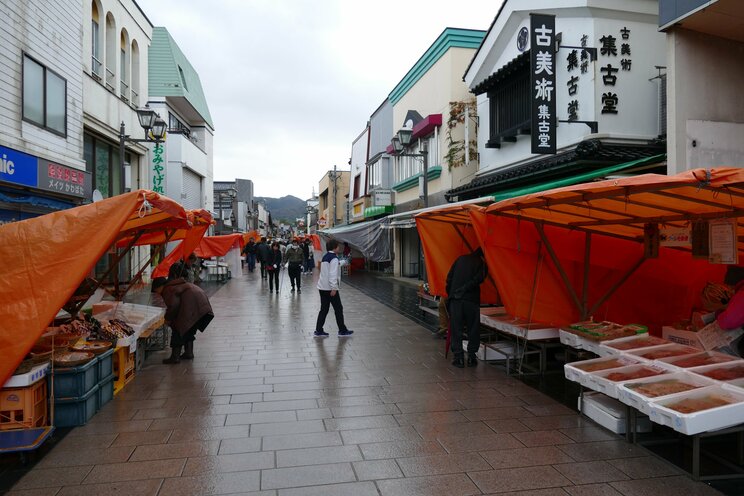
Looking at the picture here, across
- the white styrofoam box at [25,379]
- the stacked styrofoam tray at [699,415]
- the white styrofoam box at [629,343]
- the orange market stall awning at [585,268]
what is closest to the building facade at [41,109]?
the white styrofoam box at [25,379]

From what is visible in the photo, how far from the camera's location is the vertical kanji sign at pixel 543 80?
10969mm

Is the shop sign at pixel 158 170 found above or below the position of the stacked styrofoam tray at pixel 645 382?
above

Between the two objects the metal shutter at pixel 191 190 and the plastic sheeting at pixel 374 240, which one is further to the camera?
the metal shutter at pixel 191 190

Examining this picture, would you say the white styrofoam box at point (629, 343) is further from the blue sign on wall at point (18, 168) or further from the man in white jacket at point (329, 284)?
the blue sign on wall at point (18, 168)

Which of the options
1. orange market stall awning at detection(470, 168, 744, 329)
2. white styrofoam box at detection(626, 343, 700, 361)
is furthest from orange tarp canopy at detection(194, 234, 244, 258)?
white styrofoam box at detection(626, 343, 700, 361)

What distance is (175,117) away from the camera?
26.9 meters

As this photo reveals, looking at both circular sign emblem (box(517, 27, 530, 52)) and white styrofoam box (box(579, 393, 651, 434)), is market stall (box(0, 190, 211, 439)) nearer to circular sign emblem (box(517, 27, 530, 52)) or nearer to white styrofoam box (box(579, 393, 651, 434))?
white styrofoam box (box(579, 393, 651, 434))

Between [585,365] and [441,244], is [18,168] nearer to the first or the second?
[441,244]

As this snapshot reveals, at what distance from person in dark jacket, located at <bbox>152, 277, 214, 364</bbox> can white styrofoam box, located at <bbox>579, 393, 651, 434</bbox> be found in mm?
5531

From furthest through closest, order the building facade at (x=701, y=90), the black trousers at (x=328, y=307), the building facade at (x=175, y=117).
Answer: the building facade at (x=175, y=117) < the black trousers at (x=328, y=307) < the building facade at (x=701, y=90)

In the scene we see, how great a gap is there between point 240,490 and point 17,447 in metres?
2.07

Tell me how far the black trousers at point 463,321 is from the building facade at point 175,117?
15850 mm

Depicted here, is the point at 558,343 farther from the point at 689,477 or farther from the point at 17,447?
the point at 17,447

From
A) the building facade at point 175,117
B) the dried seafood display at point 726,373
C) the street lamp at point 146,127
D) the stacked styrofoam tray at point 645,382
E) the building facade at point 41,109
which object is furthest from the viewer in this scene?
the building facade at point 175,117
